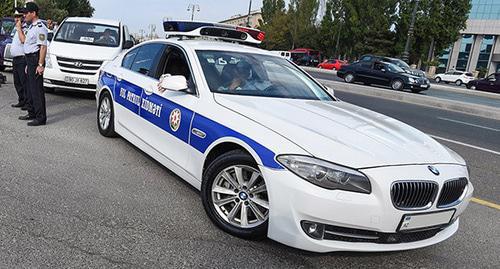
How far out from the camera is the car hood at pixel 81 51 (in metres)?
8.74

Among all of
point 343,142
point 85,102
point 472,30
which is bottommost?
point 85,102

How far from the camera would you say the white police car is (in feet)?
9.05

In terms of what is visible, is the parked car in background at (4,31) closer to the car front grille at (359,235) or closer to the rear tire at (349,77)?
the car front grille at (359,235)

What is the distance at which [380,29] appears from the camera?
5156 centimetres

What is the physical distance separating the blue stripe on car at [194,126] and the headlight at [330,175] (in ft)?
0.55

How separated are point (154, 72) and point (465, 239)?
346 centimetres

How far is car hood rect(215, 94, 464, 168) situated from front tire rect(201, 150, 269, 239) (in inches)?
14.4

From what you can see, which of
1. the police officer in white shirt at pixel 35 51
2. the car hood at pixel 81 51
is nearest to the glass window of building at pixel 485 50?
the car hood at pixel 81 51

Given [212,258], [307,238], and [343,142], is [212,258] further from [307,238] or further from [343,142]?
[343,142]

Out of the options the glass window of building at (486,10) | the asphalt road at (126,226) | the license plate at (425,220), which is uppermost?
the glass window of building at (486,10)

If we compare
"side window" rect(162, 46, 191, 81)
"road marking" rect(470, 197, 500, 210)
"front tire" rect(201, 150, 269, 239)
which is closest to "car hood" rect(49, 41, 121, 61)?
"side window" rect(162, 46, 191, 81)

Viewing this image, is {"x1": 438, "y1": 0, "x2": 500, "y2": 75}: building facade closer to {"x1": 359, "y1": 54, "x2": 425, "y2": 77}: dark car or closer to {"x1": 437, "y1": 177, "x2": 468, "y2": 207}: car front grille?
{"x1": 359, "y1": 54, "x2": 425, "y2": 77}: dark car

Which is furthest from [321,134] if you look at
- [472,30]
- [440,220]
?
[472,30]

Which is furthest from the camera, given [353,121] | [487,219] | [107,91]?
[107,91]
